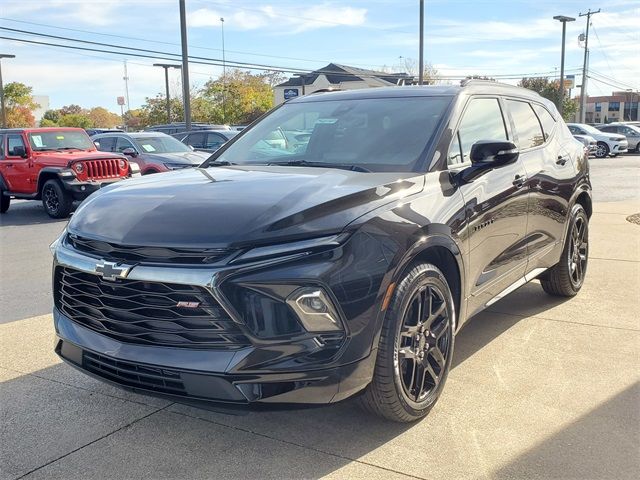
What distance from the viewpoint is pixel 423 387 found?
3383 millimetres

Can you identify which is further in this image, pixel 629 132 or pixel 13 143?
pixel 629 132

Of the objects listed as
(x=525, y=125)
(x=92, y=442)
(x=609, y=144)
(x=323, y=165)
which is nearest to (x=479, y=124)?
(x=525, y=125)

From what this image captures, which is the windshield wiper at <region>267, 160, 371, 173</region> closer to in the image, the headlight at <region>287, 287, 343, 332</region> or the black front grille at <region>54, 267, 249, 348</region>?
the headlight at <region>287, 287, 343, 332</region>

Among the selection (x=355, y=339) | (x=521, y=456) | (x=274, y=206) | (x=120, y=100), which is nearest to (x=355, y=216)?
(x=274, y=206)

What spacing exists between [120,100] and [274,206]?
84.4m

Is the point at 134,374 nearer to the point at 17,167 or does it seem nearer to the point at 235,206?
the point at 235,206

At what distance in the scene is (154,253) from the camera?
281cm

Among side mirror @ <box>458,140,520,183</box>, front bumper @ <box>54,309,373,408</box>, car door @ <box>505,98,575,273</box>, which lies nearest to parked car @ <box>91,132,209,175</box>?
car door @ <box>505,98,575,273</box>

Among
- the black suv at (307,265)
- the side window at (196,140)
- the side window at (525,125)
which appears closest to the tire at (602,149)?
the side window at (196,140)

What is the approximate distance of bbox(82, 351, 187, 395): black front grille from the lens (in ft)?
9.07

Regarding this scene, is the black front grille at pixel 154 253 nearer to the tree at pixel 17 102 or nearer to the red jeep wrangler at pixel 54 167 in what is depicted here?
the red jeep wrangler at pixel 54 167

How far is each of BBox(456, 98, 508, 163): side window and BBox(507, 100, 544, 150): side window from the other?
256mm

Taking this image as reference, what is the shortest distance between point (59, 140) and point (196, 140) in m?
5.72

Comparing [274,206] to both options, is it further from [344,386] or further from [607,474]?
[607,474]
